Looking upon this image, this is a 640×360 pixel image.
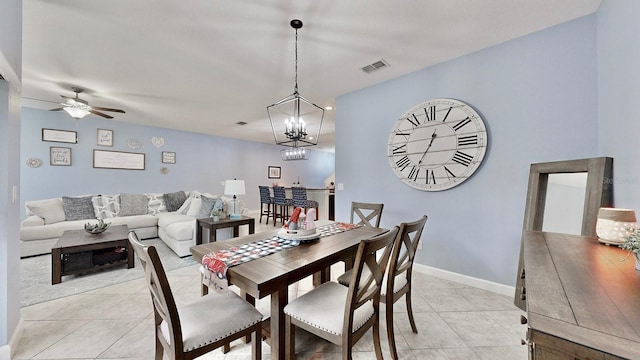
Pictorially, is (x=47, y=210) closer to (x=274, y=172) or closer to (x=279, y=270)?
(x=279, y=270)

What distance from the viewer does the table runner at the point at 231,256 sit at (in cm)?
129

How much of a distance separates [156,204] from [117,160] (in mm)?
1628

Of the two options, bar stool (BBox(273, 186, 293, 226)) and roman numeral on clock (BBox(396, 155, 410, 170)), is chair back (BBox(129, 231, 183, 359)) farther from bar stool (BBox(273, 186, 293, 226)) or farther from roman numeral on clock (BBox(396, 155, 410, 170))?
bar stool (BBox(273, 186, 293, 226))

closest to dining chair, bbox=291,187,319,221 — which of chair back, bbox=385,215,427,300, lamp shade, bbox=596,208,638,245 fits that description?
chair back, bbox=385,215,427,300

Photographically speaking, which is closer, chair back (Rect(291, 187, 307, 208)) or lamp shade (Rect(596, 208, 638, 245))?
lamp shade (Rect(596, 208, 638, 245))

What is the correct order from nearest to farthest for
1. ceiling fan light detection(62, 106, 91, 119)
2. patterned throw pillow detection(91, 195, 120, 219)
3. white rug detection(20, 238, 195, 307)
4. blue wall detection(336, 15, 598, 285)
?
blue wall detection(336, 15, 598, 285), white rug detection(20, 238, 195, 307), ceiling fan light detection(62, 106, 91, 119), patterned throw pillow detection(91, 195, 120, 219)

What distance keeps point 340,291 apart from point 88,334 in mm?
1959

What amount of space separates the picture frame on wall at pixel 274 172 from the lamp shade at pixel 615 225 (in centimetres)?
787

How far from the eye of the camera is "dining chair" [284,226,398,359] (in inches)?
46.4

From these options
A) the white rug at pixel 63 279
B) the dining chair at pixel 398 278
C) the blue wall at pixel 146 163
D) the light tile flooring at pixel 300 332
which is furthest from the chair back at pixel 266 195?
the dining chair at pixel 398 278

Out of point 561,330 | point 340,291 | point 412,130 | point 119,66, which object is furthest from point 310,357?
point 119,66

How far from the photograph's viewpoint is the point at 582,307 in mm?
640

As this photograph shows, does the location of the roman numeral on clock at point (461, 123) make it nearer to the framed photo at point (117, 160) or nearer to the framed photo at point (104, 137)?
the framed photo at point (117, 160)

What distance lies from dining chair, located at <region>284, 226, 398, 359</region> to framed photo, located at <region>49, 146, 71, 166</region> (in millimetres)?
6333
